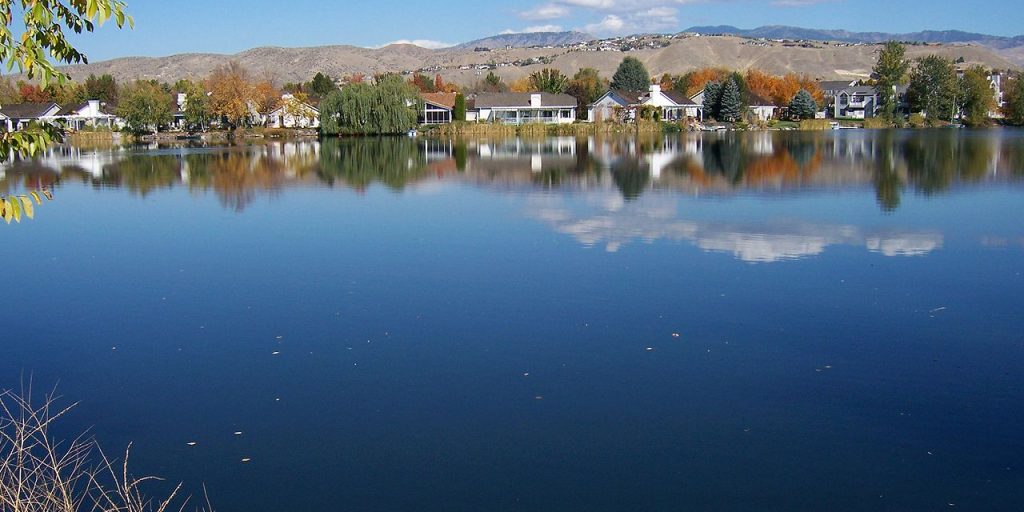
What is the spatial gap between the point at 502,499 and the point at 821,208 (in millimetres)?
13655

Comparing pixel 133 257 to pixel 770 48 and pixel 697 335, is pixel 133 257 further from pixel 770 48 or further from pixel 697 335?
pixel 770 48

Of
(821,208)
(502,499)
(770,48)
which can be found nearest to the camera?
(502,499)

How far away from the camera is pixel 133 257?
46.1 feet

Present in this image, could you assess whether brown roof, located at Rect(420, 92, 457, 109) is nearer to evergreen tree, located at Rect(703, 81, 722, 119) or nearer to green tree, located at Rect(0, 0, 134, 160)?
evergreen tree, located at Rect(703, 81, 722, 119)

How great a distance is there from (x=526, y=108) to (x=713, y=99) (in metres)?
14.0

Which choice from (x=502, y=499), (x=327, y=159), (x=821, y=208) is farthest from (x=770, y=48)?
(x=502, y=499)

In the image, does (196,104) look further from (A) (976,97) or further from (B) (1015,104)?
(B) (1015,104)

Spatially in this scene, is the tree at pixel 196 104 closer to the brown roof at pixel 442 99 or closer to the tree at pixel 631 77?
the brown roof at pixel 442 99

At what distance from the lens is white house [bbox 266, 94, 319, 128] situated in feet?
215

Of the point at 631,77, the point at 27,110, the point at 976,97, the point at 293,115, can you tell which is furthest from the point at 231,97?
the point at 976,97

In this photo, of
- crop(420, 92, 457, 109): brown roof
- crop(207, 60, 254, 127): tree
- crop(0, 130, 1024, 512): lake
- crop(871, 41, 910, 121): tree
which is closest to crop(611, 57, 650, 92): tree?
crop(420, 92, 457, 109): brown roof

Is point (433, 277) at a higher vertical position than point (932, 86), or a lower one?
lower

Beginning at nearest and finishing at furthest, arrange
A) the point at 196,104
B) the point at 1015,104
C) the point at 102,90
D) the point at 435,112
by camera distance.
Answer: the point at 196,104 < the point at 1015,104 < the point at 435,112 < the point at 102,90

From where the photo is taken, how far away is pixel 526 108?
70.5 metres
